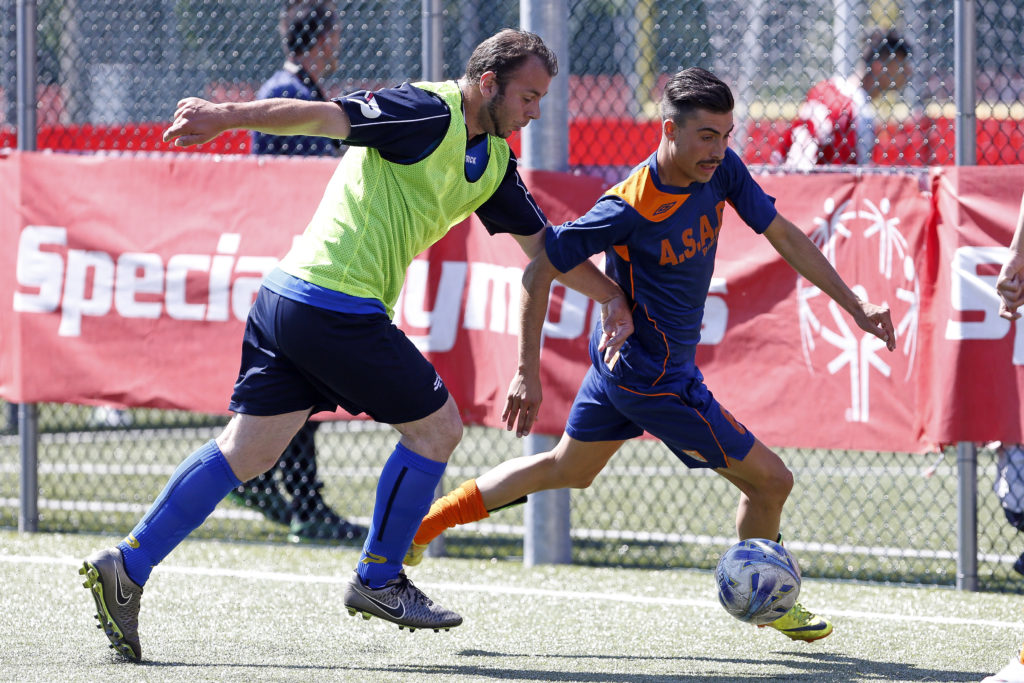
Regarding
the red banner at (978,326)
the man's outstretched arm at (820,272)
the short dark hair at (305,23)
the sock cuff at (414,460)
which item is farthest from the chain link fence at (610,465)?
the sock cuff at (414,460)

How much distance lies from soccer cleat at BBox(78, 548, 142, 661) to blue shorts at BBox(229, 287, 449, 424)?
2.05 feet

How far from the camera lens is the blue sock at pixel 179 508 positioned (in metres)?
4.50

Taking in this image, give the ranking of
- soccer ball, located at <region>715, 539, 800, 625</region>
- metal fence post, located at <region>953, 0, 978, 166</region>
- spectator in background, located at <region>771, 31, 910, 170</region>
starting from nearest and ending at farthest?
soccer ball, located at <region>715, 539, 800, 625</region> → metal fence post, located at <region>953, 0, 978, 166</region> → spectator in background, located at <region>771, 31, 910, 170</region>

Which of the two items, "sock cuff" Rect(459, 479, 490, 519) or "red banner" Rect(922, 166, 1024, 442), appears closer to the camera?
"sock cuff" Rect(459, 479, 490, 519)

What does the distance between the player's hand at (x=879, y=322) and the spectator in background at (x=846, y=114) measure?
→ 247 cm

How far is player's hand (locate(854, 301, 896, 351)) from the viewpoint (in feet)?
15.1

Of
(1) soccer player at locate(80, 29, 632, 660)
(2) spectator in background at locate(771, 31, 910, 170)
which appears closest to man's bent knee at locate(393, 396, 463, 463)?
(1) soccer player at locate(80, 29, 632, 660)

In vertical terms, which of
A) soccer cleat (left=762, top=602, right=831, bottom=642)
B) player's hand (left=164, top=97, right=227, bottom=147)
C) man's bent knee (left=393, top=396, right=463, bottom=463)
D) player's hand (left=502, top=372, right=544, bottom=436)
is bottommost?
soccer cleat (left=762, top=602, right=831, bottom=642)

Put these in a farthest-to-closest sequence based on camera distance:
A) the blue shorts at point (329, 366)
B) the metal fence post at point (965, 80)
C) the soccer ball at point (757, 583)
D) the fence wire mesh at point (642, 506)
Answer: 1. the fence wire mesh at point (642, 506)
2. the metal fence post at point (965, 80)
3. the soccer ball at point (757, 583)
4. the blue shorts at point (329, 366)

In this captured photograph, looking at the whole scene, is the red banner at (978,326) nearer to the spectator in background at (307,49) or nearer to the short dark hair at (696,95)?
the short dark hair at (696,95)

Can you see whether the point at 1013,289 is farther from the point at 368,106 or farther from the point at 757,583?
the point at 368,106

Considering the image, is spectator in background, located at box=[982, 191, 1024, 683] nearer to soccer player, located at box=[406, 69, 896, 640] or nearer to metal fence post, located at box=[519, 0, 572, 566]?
soccer player, located at box=[406, 69, 896, 640]

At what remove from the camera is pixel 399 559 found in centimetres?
465

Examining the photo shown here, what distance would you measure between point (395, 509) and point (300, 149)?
344 centimetres
